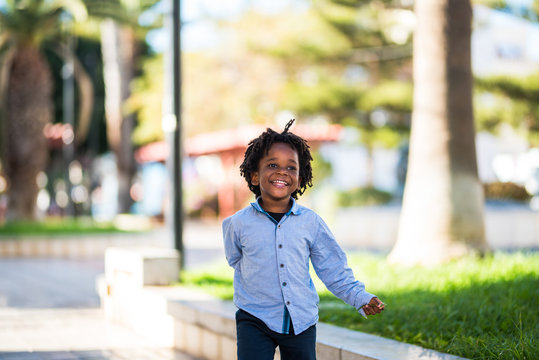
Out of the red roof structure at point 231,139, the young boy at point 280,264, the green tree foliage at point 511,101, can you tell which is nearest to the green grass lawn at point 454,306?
the young boy at point 280,264

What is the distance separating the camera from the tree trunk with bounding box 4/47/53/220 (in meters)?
17.1

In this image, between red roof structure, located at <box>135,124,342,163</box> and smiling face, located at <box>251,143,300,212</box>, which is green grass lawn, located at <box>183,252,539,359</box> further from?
red roof structure, located at <box>135,124,342,163</box>

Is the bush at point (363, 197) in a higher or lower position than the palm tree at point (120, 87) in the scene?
lower

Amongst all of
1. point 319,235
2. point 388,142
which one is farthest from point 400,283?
point 388,142

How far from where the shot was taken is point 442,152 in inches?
297

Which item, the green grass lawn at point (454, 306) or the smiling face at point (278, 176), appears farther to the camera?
the green grass lawn at point (454, 306)

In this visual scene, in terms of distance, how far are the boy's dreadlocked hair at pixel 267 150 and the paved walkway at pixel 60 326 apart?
246cm

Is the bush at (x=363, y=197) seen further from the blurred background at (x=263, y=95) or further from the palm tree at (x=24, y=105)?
the palm tree at (x=24, y=105)

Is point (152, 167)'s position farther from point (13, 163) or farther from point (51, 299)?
point (51, 299)

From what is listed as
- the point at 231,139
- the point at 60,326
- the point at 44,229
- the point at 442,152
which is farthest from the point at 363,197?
the point at 60,326

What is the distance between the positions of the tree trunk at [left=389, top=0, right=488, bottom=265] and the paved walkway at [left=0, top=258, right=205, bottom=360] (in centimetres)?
310

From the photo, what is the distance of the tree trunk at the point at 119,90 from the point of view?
70.6 ft

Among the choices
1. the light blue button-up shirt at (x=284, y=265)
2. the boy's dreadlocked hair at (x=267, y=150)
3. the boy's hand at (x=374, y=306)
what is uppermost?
the boy's dreadlocked hair at (x=267, y=150)

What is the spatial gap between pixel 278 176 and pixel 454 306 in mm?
2305
